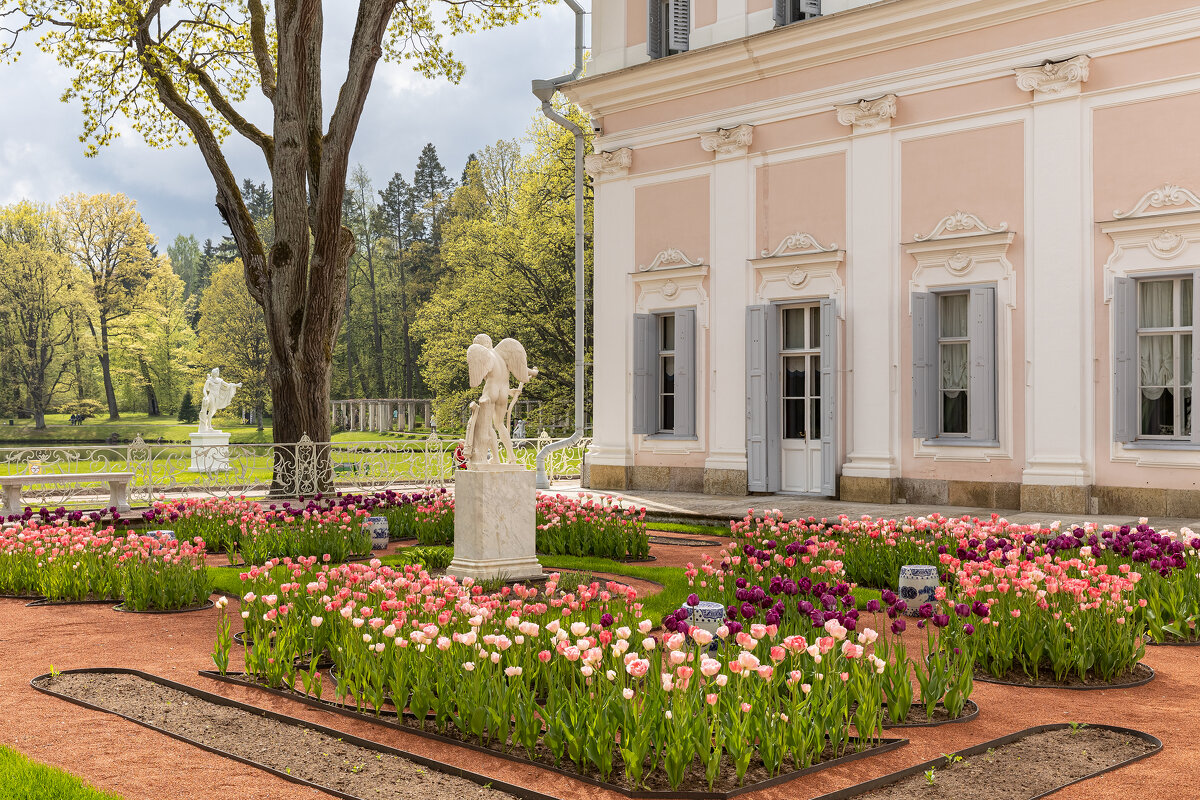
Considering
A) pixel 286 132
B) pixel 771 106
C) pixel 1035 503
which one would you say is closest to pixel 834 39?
pixel 771 106

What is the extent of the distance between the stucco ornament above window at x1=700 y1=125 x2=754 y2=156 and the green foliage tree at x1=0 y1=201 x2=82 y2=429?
3602 centimetres

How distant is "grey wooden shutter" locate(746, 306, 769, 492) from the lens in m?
16.3

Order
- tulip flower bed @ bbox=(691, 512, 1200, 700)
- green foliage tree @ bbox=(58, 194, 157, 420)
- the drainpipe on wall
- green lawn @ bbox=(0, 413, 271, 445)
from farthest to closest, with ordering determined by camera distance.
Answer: green foliage tree @ bbox=(58, 194, 157, 420)
green lawn @ bbox=(0, 413, 271, 445)
the drainpipe on wall
tulip flower bed @ bbox=(691, 512, 1200, 700)

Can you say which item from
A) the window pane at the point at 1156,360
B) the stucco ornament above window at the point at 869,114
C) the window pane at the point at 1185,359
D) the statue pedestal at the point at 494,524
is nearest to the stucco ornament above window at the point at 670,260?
the stucco ornament above window at the point at 869,114

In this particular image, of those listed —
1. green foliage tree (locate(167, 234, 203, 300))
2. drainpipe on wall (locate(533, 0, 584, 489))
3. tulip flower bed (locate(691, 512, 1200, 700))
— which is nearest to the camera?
tulip flower bed (locate(691, 512, 1200, 700))

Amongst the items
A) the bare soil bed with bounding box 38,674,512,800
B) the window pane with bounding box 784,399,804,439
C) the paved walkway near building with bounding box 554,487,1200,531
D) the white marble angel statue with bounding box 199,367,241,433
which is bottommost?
the bare soil bed with bounding box 38,674,512,800

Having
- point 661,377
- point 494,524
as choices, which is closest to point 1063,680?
point 494,524

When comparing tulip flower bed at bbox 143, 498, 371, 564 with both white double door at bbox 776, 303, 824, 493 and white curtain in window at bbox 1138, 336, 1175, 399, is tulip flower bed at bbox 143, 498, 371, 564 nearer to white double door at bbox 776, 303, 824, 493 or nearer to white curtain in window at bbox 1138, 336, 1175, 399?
white double door at bbox 776, 303, 824, 493

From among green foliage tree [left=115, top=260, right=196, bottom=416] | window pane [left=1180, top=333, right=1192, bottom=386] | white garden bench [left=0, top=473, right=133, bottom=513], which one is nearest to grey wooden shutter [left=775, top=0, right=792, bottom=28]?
window pane [left=1180, top=333, right=1192, bottom=386]

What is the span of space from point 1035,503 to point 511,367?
826 cm

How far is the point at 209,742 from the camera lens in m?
4.44

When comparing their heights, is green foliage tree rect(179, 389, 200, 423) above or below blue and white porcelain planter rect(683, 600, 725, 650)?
above

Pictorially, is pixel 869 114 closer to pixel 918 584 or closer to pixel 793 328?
pixel 793 328

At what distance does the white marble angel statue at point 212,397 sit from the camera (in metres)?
26.8
